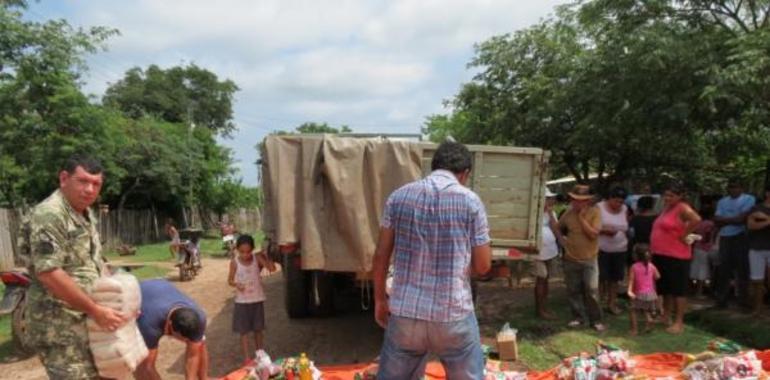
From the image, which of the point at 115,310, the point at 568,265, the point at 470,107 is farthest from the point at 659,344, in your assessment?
the point at 470,107

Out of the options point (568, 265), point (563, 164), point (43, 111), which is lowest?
point (568, 265)

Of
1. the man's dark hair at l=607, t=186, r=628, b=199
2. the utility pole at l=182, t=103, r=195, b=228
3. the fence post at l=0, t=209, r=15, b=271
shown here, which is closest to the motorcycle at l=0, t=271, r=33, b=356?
the fence post at l=0, t=209, r=15, b=271

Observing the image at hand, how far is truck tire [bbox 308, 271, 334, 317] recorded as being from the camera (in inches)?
273

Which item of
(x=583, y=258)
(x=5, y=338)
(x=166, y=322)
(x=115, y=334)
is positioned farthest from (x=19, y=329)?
(x=583, y=258)

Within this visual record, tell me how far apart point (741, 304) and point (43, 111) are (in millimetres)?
12882

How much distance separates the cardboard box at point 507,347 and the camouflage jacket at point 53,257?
3869 mm

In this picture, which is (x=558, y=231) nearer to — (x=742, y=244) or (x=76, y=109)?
(x=742, y=244)

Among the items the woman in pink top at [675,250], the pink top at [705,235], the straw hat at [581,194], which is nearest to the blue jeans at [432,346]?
the straw hat at [581,194]

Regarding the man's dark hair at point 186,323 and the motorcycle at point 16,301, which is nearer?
the man's dark hair at point 186,323

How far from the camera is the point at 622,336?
6910 millimetres

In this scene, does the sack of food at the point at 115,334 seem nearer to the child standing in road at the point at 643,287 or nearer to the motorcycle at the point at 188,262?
the child standing in road at the point at 643,287

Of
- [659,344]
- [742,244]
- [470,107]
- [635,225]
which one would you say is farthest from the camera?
[470,107]

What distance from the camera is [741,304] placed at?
8.16 m

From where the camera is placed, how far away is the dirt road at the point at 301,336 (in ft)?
21.0
